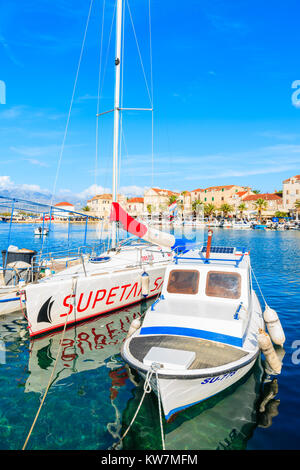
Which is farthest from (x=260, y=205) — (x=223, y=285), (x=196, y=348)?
(x=196, y=348)

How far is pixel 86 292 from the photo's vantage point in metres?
11.1

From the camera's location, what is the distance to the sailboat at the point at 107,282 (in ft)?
32.9

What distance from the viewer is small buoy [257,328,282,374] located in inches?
269

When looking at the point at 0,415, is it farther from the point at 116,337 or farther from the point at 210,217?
the point at 210,217

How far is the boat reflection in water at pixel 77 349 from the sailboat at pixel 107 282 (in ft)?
1.59

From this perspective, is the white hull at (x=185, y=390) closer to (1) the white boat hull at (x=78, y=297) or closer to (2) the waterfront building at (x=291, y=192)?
(1) the white boat hull at (x=78, y=297)

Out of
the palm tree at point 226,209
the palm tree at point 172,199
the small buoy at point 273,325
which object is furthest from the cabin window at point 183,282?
the palm tree at point 172,199

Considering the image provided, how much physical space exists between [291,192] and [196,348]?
4688 inches

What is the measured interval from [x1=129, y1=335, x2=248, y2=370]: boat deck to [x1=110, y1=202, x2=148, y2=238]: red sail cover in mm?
7601

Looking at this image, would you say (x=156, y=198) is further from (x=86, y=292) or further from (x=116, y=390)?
(x=116, y=390)

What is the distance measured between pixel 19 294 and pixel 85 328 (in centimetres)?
323

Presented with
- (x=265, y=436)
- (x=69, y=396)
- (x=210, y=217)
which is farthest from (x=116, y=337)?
(x=210, y=217)

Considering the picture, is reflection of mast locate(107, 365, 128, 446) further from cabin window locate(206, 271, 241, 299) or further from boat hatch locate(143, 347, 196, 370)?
cabin window locate(206, 271, 241, 299)

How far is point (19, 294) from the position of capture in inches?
467
